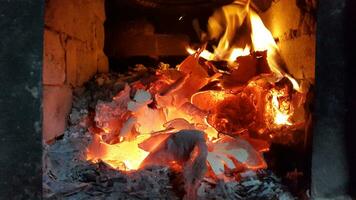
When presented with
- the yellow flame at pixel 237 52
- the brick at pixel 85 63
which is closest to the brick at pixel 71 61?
the brick at pixel 85 63

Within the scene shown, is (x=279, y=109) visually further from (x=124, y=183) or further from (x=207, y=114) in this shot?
(x=124, y=183)

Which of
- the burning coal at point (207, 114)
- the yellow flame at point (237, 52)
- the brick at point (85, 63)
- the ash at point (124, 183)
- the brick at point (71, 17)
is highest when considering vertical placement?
the brick at point (71, 17)

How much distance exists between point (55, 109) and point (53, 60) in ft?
0.74

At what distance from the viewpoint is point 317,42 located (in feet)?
4.91

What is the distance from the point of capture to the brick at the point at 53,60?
5.76 feet

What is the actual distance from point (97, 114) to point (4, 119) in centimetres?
67

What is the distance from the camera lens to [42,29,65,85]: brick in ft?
5.76

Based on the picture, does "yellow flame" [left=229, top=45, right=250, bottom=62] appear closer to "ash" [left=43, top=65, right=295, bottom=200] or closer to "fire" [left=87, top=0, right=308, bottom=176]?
"fire" [left=87, top=0, right=308, bottom=176]

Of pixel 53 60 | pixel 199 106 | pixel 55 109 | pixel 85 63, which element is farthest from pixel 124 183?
pixel 85 63

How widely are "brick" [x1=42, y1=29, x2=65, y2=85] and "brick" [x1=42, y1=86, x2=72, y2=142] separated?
4cm

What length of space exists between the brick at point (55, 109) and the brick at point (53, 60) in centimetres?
4

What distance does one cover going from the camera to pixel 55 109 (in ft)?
6.13

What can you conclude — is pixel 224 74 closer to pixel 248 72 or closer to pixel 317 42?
pixel 248 72

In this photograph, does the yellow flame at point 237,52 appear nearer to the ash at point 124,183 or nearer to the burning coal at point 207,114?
the burning coal at point 207,114
